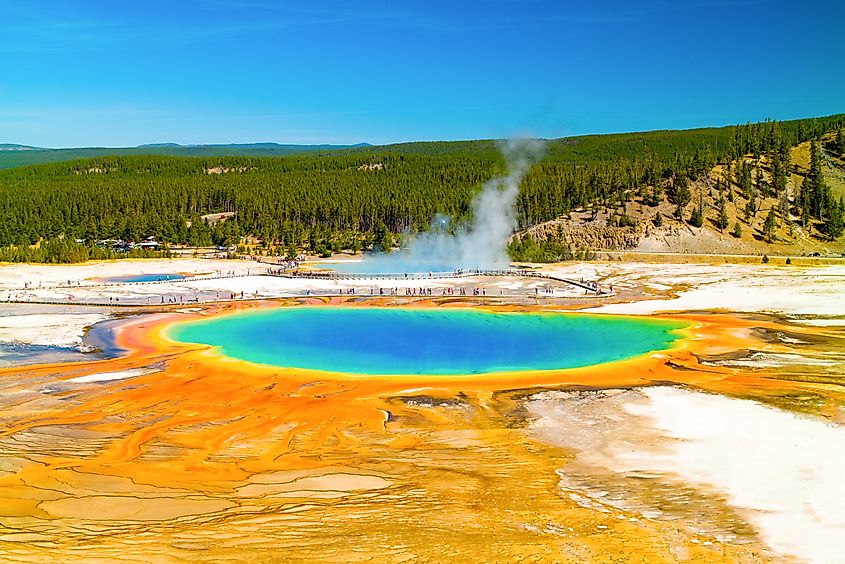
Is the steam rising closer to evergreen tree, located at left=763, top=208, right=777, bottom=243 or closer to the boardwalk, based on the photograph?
the boardwalk

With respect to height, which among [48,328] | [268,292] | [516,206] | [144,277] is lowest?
[48,328]

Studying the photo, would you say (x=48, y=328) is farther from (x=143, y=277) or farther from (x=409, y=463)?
(x=143, y=277)

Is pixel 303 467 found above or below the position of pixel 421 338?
below

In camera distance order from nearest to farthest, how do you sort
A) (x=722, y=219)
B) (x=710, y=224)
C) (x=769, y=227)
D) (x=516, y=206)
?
(x=769, y=227), (x=722, y=219), (x=710, y=224), (x=516, y=206)

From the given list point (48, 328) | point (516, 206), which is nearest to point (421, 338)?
point (48, 328)

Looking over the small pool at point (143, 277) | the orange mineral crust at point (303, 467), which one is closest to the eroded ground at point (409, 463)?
the orange mineral crust at point (303, 467)

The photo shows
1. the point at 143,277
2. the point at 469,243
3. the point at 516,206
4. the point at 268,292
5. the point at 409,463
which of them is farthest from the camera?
the point at 516,206

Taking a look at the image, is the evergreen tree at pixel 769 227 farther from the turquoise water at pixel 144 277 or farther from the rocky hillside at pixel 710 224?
the turquoise water at pixel 144 277
